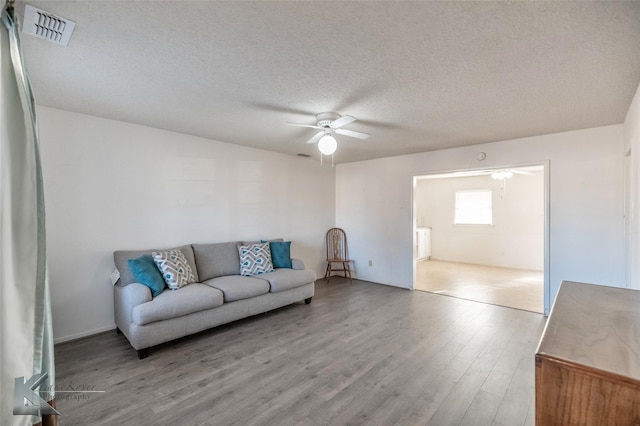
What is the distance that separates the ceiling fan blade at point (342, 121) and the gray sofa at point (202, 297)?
212 centimetres

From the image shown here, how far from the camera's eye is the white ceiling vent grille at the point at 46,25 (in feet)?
5.11

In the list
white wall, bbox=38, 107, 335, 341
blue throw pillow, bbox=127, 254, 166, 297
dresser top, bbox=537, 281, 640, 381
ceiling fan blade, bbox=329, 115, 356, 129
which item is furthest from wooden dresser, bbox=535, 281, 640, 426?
white wall, bbox=38, 107, 335, 341

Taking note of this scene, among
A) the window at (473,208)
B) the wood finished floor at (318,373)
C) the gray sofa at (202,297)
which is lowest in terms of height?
Answer: the wood finished floor at (318,373)

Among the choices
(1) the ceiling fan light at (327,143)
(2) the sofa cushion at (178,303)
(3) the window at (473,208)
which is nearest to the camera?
(2) the sofa cushion at (178,303)

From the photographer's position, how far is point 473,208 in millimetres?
7824

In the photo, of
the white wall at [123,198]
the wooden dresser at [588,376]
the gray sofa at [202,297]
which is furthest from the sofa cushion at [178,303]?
the wooden dresser at [588,376]

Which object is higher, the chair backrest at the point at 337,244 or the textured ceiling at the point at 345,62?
the textured ceiling at the point at 345,62

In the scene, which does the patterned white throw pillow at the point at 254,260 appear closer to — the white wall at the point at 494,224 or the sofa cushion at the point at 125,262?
the sofa cushion at the point at 125,262

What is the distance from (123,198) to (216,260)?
4.40 ft

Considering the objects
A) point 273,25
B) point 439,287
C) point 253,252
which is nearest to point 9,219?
point 273,25

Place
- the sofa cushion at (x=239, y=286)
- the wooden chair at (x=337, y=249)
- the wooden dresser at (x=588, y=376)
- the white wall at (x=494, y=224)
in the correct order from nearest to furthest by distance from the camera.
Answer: the wooden dresser at (x=588, y=376)
the sofa cushion at (x=239, y=286)
the wooden chair at (x=337, y=249)
the white wall at (x=494, y=224)

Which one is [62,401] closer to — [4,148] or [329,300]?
[4,148]

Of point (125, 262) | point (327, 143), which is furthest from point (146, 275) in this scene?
point (327, 143)

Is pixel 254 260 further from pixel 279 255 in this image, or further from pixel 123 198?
pixel 123 198
